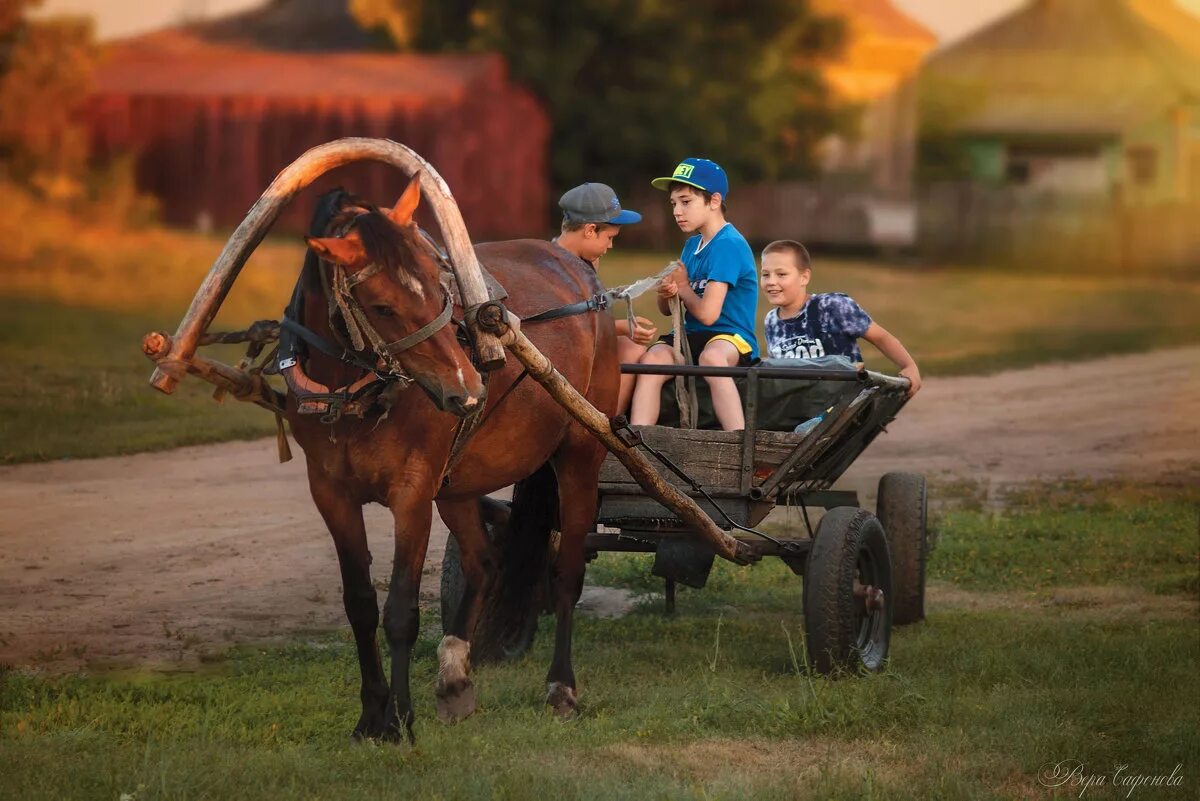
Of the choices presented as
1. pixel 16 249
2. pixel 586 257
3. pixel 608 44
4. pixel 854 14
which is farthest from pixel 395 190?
pixel 586 257

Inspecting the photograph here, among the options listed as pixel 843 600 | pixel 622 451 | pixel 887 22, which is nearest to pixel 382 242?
pixel 622 451

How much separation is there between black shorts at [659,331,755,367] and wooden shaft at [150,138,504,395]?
208 cm

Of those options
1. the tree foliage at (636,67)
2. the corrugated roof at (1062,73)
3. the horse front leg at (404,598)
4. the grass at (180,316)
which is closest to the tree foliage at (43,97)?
the grass at (180,316)

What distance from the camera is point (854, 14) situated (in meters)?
34.2

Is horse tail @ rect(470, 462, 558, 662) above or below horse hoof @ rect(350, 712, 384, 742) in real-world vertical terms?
above

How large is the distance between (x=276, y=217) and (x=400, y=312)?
0.52 metres

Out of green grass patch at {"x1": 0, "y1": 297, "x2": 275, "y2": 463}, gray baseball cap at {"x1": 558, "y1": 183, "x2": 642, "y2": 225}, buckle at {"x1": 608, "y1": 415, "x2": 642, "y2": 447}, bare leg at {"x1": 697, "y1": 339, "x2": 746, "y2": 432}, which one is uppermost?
gray baseball cap at {"x1": 558, "y1": 183, "x2": 642, "y2": 225}

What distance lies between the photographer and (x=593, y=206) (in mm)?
7801

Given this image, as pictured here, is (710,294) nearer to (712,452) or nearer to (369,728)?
(712,452)

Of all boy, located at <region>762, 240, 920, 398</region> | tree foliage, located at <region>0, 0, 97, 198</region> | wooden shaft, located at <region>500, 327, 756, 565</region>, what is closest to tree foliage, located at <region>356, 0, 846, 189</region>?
tree foliage, located at <region>0, 0, 97, 198</region>

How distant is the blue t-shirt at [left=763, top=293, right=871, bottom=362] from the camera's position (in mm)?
7996

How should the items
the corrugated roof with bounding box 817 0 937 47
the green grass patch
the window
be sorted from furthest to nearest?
1. the window
2. the corrugated roof with bounding box 817 0 937 47
3. the green grass patch

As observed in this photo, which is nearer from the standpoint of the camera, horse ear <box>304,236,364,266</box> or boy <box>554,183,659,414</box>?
horse ear <box>304,236,364,266</box>

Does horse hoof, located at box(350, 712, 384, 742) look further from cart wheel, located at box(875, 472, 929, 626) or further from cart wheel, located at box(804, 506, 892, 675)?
cart wheel, located at box(875, 472, 929, 626)
